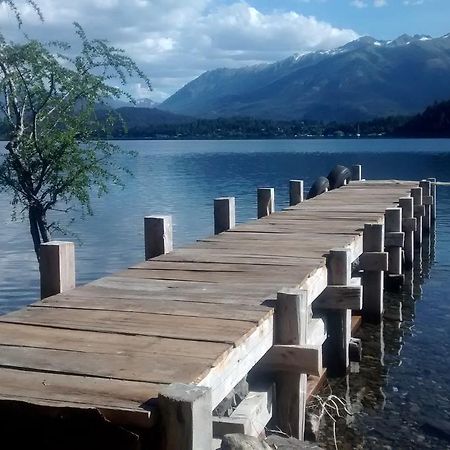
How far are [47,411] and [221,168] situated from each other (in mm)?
67721

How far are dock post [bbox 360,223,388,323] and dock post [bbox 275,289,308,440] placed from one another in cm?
493

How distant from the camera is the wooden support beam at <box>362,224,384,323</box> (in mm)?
11438

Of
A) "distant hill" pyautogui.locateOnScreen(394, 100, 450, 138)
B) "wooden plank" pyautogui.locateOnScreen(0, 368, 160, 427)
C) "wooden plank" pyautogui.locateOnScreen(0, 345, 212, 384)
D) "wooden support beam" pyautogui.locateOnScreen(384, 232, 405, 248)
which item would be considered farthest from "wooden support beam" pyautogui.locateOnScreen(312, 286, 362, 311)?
"distant hill" pyautogui.locateOnScreen(394, 100, 450, 138)

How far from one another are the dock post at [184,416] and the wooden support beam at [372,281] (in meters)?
7.87

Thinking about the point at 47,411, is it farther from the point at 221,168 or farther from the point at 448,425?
the point at 221,168

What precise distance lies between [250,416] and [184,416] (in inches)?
81.4

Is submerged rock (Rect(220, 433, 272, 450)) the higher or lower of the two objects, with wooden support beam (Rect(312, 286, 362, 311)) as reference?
lower

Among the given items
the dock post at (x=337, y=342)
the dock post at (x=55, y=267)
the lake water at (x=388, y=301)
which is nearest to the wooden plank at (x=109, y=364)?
the dock post at (x=55, y=267)

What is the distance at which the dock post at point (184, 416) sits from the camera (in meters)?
3.81

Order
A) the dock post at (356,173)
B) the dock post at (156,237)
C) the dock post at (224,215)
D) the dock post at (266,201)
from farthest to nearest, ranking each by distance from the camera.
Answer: the dock post at (356,173) < the dock post at (266,201) < the dock post at (224,215) < the dock post at (156,237)

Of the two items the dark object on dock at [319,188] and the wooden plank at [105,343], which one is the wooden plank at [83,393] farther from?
the dark object on dock at [319,188]

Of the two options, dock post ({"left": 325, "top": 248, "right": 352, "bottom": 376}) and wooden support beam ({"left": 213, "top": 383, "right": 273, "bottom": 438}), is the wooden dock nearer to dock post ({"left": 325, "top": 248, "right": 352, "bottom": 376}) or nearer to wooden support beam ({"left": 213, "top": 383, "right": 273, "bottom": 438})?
wooden support beam ({"left": 213, "top": 383, "right": 273, "bottom": 438})

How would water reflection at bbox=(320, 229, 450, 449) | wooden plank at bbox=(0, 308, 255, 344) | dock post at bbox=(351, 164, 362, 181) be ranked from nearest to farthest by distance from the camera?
1. wooden plank at bbox=(0, 308, 255, 344)
2. water reflection at bbox=(320, 229, 450, 449)
3. dock post at bbox=(351, 164, 362, 181)

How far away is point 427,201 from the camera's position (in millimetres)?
22516
